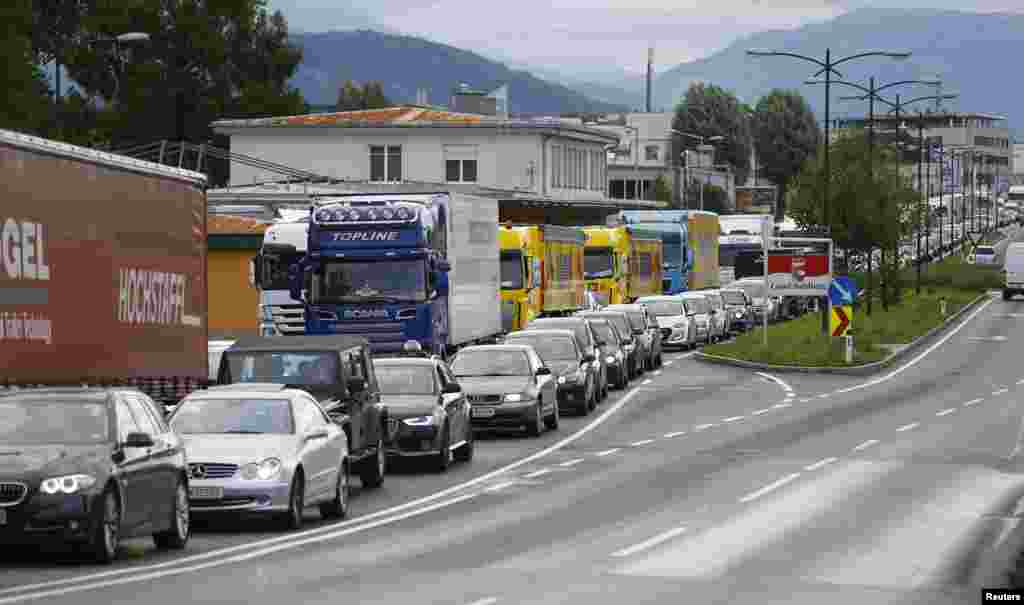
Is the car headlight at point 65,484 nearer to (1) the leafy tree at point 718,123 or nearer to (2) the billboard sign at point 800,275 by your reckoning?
(2) the billboard sign at point 800,275

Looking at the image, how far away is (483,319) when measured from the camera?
48.2 m

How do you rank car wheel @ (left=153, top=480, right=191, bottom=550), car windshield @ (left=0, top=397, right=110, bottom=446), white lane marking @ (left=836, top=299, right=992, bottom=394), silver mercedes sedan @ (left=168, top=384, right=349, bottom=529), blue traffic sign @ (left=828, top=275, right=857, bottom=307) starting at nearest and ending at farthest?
car windshield @ (left=0, top=397, right=110, bottom=446), car wheel @ (left=153, top=480, right=191, bottom=550), silver mercedes sedan @ (left=168, top=384, right=349, bottom=529), white lane marking @ (left=836, top=299, right=992, bottom=394), blue traffic sign @ (left=828, top=275, right=857, bottom=307)

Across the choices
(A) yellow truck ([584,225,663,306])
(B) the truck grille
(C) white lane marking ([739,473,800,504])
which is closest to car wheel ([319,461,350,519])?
(C) white lane marking ([739,473,800,504])

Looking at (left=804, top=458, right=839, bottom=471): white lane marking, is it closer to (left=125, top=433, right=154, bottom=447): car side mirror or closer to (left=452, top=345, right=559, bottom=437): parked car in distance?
(left=452, top=345, right=559, bottom=437): parked car in distance

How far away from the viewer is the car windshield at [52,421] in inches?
754

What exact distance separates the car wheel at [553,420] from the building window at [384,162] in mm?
65357

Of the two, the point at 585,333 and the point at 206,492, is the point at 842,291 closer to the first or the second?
the point at 585,333

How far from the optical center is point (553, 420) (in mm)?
39438

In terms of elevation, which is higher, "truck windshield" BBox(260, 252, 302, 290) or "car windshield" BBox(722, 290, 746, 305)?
"truck windshield" BBox(260, 252, 302, 290)

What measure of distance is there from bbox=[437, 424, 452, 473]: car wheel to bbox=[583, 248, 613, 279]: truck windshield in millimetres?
38901

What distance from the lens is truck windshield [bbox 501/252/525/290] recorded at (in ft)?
188

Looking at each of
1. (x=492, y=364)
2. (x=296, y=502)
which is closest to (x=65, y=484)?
(x=296, y=502)

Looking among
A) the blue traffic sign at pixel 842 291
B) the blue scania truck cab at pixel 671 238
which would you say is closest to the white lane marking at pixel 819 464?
the blue traffic sign at pixel 842 291

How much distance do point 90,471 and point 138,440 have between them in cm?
82
